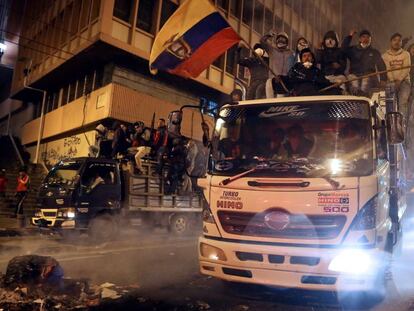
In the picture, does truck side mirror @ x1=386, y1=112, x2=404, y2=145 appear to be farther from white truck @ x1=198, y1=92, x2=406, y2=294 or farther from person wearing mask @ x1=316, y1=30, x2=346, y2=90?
person wearing mask @ x1=316, y1=30, x2=346, y2=90

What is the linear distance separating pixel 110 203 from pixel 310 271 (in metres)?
6.44

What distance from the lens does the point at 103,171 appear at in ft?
30.2

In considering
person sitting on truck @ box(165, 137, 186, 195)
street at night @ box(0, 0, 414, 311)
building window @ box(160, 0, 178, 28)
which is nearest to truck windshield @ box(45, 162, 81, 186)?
street at night @ box(0, 0, 414, 311)

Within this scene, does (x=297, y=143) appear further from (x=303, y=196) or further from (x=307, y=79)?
(x=307, y=79)

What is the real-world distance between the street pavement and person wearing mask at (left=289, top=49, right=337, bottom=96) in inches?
108

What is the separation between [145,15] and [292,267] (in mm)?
15088

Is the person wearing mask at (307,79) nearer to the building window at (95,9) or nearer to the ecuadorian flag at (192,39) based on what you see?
the ecuadorian flag at (192,39)

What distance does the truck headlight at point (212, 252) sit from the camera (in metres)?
3.93

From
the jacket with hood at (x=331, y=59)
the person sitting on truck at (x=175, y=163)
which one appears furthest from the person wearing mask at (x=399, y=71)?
the person sitting on truck at (x=175, y=163)

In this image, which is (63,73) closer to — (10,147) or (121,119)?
(121,119)

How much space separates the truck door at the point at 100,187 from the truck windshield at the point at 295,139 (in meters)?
5.02

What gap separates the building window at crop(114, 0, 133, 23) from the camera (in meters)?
15.3

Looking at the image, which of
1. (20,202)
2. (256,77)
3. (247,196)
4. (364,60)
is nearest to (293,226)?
(247,196)

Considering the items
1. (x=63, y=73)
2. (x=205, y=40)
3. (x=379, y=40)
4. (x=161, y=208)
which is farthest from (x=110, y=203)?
(x=379, y=40)
